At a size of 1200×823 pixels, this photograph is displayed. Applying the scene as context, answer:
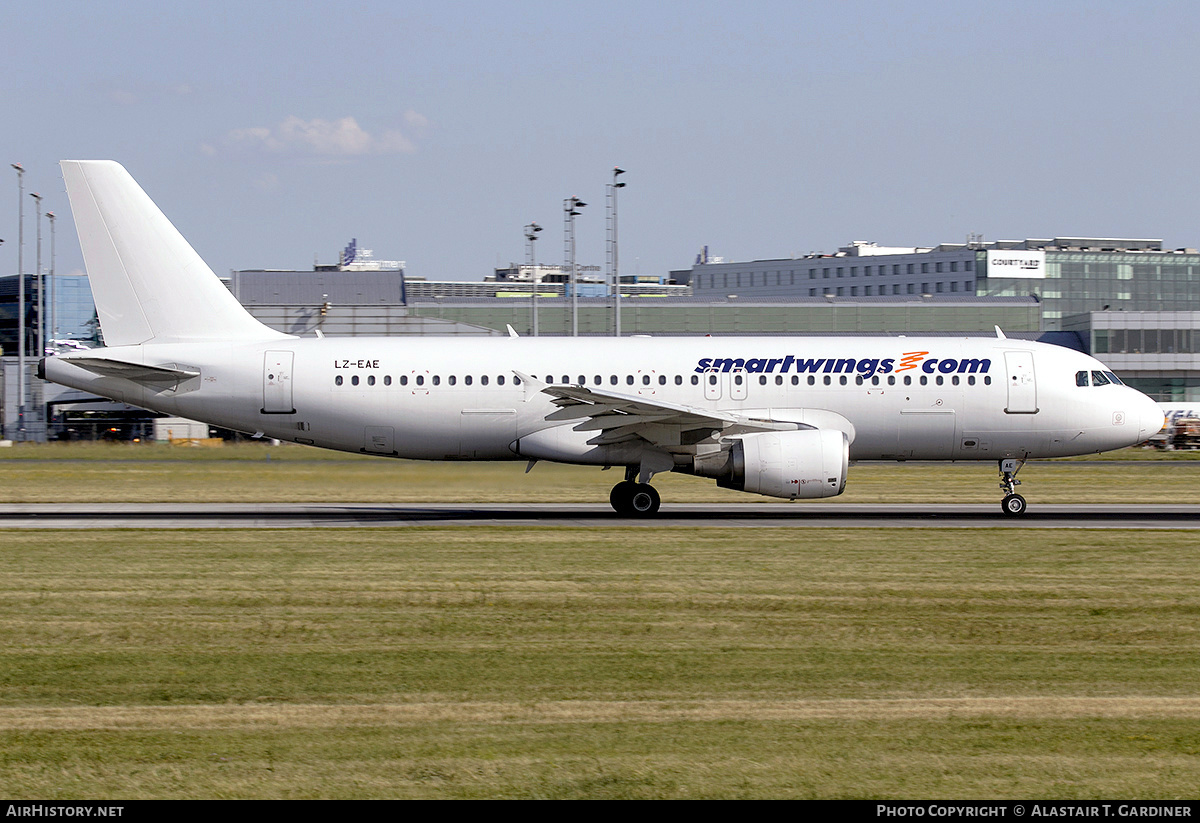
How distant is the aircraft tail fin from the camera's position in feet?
91.3

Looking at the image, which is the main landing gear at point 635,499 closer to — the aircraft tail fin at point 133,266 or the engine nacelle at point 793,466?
the engine nacelle at point 793,466

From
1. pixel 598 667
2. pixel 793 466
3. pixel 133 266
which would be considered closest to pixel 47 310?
pixel 133 266

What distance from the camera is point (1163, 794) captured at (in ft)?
26.2

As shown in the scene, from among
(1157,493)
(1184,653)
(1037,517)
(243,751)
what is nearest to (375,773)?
(243,751)

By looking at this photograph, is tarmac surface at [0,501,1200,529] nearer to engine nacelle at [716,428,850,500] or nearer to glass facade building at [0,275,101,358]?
engine nacelle at [716,428,850,500]

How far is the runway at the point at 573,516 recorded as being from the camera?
2559 cm

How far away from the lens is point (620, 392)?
28.2 meters

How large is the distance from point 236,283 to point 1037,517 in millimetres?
80461

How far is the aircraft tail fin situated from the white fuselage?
0.55 metres

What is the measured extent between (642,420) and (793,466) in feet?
10.8

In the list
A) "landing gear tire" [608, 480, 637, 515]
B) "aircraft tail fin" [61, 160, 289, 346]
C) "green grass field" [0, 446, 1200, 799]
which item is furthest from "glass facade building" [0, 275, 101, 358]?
"green grass field" [0, 446, 1200, 799]

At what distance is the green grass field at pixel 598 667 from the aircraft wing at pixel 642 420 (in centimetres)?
414

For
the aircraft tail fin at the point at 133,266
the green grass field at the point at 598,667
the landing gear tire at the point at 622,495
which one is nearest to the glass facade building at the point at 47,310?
the aircraft tail fin at the point at 133,266

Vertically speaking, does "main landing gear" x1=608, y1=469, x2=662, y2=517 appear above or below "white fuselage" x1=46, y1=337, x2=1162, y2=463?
below
